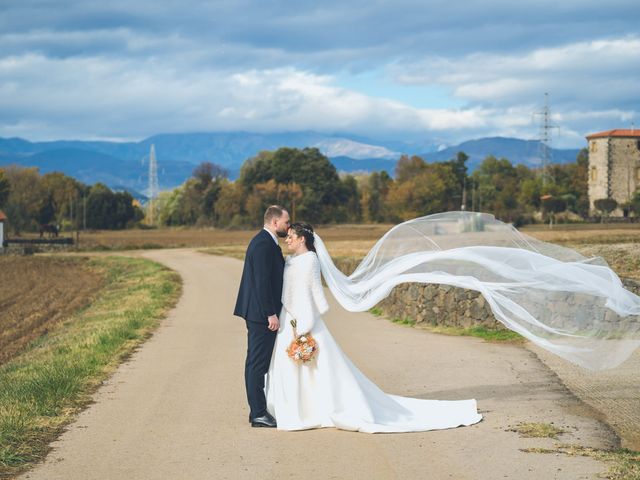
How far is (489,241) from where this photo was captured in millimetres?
12391

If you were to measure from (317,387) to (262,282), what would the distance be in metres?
1.24

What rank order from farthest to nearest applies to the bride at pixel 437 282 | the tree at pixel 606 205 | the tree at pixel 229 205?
the tree at pixel 229 205 → the tree at pixel 606 205 → the bride at pixel 437 282

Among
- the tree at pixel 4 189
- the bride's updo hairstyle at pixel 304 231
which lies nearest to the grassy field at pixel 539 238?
the bride's updo hairstyle at pixel 304 231

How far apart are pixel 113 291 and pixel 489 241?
25.1 m

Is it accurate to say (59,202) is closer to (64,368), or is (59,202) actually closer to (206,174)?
(206,174)

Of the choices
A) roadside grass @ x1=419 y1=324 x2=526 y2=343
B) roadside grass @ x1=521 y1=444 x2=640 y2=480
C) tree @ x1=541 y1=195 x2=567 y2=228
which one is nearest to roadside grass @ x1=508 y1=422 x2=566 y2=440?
roadside grass @ x1=521 y1=444 x2=640 y2=480

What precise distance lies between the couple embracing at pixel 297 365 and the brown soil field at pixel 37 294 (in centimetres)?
1090


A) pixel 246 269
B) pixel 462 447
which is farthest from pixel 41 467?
pixel 462 447

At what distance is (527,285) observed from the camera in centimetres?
1062

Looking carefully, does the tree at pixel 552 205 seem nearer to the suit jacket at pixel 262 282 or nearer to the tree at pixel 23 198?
the tree at pixel 23 198

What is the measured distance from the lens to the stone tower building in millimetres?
99000

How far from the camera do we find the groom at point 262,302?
Result: 9.68m

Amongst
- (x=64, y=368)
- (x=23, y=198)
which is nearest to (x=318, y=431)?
(x=64, y=368)

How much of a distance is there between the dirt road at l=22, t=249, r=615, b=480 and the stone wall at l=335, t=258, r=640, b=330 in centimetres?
182
